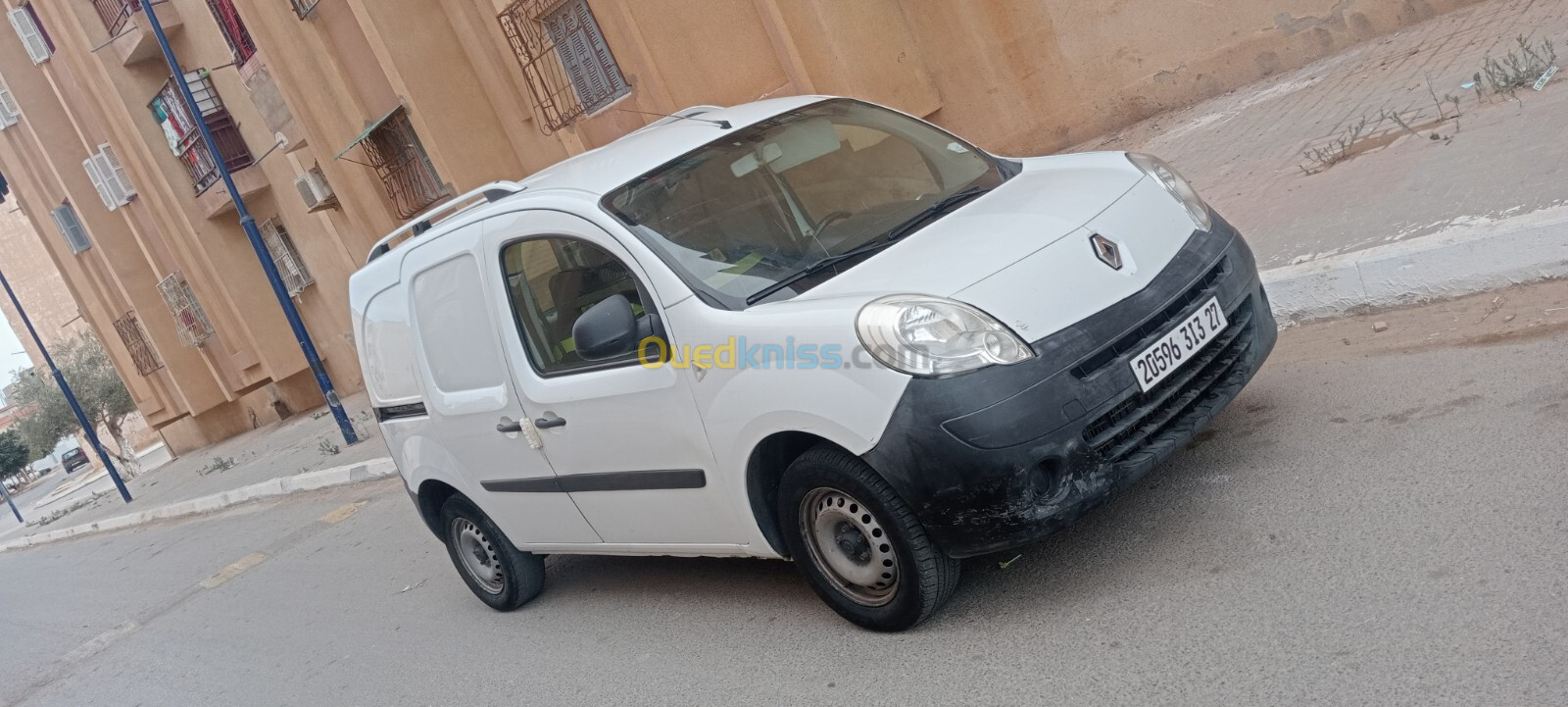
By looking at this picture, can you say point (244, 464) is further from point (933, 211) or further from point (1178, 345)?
point (1178, 345)

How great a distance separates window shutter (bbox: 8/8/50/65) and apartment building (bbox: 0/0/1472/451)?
6cm

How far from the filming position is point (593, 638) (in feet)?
17.6

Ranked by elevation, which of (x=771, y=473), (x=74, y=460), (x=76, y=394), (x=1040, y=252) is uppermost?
(x=76, y=394)

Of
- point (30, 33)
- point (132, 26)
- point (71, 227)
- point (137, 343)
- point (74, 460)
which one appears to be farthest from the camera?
point (74, 460)

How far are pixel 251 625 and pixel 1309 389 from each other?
265 inches

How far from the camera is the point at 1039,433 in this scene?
3537mm

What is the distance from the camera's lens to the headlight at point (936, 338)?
3.56 metres

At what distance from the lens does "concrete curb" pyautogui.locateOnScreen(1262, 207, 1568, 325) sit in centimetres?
498

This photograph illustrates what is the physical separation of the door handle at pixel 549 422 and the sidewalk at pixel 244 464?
27.6 ft

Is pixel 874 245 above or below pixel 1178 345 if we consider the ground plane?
above

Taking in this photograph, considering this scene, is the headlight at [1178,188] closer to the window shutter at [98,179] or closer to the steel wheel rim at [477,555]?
the steel wheel rim at [477,555]

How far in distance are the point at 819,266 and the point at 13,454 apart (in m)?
59.0

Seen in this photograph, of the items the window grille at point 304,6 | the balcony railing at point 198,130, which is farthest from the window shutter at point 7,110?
the window grille at point 304,6

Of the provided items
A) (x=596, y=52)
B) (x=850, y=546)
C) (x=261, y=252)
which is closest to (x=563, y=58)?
(x=596, y=52)
